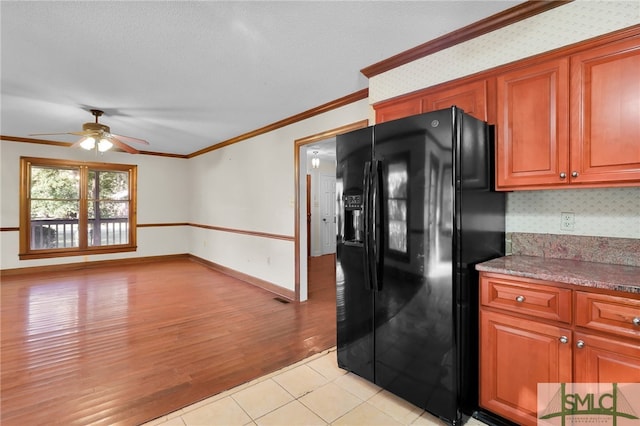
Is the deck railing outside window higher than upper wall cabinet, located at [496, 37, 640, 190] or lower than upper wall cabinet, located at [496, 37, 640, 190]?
lower

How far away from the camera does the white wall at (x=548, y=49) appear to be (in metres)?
1.68

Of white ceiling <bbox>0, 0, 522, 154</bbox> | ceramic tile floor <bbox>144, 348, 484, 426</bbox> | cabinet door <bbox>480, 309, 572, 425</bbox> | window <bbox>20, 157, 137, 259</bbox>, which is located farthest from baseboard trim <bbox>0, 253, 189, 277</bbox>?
cabinet door <bbox>480, 309, 572, 425</bbox>

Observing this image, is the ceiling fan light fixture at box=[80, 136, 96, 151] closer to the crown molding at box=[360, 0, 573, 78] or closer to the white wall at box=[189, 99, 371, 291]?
the white wall at box=[189, 99, 371, 291]

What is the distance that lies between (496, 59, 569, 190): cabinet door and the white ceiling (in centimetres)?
49

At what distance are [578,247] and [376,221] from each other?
123 cm

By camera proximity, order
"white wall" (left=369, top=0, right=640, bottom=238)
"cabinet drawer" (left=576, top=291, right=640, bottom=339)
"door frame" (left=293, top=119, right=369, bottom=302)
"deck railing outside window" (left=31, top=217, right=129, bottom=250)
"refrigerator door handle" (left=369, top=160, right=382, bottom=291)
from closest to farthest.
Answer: "cabinet drawer" (left=576, top=291, right=640, bottom=339) → "white wall" (left=369, top=0, right=640, bottom=238) → "refrigerator door handle" (left=369, top=160, right=382, bottom=291) → "door frame" (left=293, top=119, right=369, bottom=302) → "deck railing outside window" (left=31, top=217, right=129, bottom=250)

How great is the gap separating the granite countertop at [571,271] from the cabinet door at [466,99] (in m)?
0.95

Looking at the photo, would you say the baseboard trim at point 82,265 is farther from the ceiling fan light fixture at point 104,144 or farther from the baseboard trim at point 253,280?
the ceiling fan light fixture at point 104,144

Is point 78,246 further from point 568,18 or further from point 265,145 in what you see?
point 568,18

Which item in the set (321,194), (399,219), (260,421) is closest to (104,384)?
(260,421)

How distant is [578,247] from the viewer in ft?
6.31

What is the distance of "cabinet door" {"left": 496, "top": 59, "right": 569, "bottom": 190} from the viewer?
175 centimetres

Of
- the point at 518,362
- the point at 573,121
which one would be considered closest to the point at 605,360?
the point at 518,362

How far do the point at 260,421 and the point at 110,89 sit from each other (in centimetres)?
337
